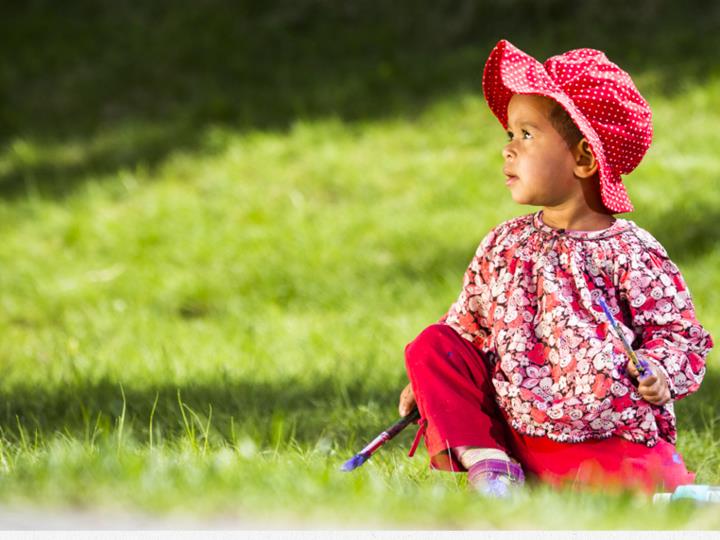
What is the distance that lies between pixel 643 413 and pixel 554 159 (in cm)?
65

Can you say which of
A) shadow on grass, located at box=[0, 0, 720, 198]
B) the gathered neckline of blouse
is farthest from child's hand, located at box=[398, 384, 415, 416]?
shadow on grass, located at box=[0, 0, 720, 198]

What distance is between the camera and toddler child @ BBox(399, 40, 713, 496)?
3.02m

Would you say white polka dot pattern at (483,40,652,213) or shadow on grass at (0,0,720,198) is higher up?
shadow on grass at (0,0,720,198)

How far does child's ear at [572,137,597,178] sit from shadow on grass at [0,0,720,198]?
16.6 ft

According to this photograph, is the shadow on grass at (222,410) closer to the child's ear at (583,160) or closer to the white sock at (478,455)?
the white sock at (478,455)

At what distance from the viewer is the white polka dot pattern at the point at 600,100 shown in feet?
10.2

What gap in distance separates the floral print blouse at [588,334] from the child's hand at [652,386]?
0.02m

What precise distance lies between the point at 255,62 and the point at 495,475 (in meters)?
6.79

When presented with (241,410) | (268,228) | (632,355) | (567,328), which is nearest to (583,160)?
(567,328)

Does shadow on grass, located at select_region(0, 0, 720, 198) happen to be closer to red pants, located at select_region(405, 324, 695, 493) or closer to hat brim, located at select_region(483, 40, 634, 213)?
hat brim, located at select_region(483, 40, 634, 213)

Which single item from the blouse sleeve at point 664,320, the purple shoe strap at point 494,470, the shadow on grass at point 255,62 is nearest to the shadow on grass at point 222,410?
the purple shoe strap at point 494,470

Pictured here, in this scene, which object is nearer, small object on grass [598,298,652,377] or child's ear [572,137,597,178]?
small object on grass [598,298,652,377]

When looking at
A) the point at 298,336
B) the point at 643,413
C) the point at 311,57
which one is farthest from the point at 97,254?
the point at 643,413

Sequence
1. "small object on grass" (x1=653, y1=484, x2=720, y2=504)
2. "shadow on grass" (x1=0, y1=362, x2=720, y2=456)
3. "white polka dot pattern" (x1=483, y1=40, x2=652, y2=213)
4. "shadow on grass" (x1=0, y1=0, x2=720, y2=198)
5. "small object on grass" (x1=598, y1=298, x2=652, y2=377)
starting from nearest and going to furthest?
"small object on grass" (x1=653, y1=484, x2=720, y2=504) < "small object on grass" (x1=598, y1=298, x2=652, y2=377) < "white polka dot pattern" (x1=483, y1=40, x2=652, y2=213) < "shadow on grass" (x1=0, y1=362, x2=720, y2=456) < "shadow on grass" (x1=0, y1=0, x2=720, y2=198)
